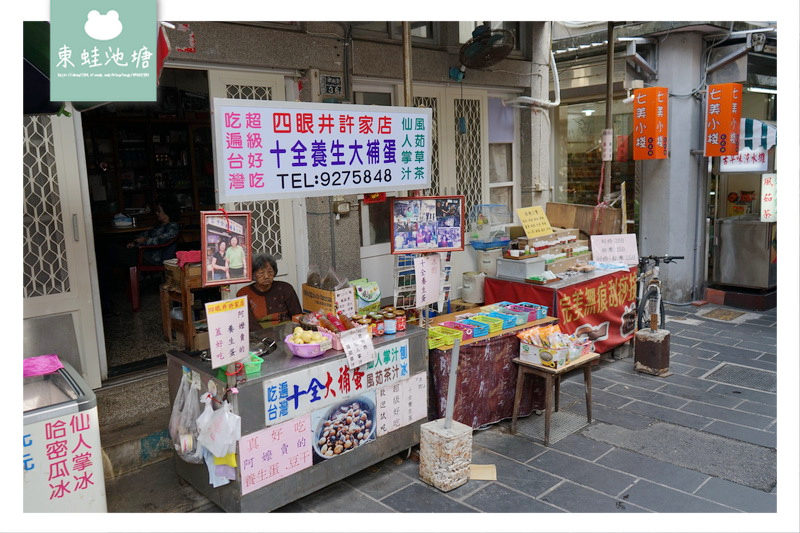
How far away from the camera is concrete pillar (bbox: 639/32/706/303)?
1068 centimetres

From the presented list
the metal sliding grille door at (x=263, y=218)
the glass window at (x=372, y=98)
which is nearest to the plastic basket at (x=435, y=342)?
the metal sliding grille door at (x=263, y=218)

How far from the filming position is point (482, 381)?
6.02 meters

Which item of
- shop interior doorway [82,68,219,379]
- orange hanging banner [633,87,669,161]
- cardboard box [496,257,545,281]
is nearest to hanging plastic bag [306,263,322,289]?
cardboard box [496,257,545,281]

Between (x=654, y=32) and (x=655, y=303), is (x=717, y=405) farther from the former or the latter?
(x=654, y=32)

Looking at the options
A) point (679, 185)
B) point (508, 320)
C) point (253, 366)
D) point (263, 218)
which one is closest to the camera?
point (253, 366)

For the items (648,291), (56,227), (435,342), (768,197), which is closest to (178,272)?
(56,227)

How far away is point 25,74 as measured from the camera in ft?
14.6

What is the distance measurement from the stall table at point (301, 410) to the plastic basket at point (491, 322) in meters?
0.94

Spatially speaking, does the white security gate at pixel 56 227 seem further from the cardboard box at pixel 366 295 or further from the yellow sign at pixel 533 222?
the yellow sign at pixel 533 222

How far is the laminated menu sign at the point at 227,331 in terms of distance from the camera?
4.06 metres

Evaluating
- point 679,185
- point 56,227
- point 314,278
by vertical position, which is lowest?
point 314,278

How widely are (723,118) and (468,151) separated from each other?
439cm

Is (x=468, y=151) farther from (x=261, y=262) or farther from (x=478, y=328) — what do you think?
(x=261, y=262)

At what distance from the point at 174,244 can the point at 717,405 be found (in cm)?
758
